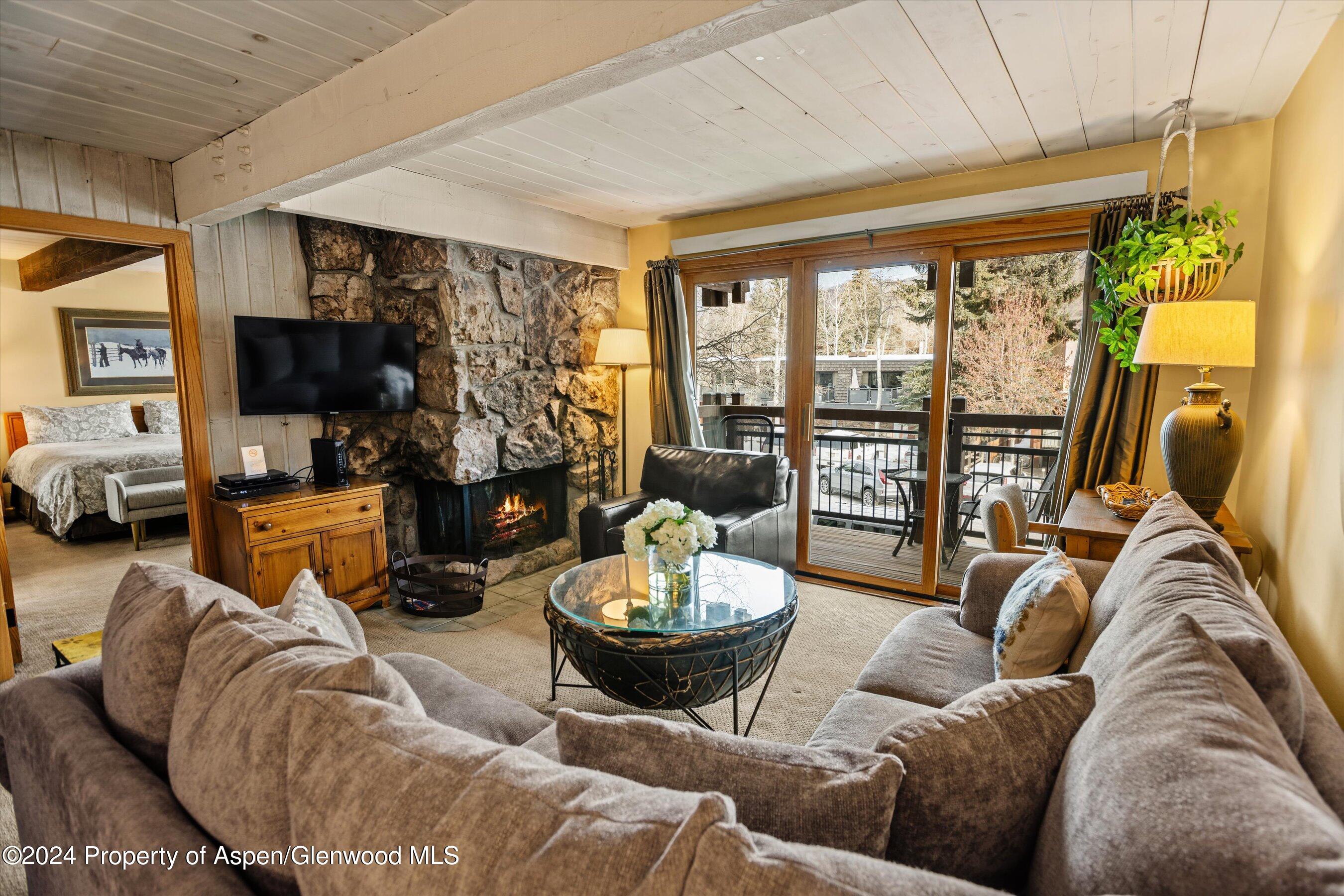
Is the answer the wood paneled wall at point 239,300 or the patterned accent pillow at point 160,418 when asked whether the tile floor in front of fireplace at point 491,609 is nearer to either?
the wood paneled wall at point 239,300

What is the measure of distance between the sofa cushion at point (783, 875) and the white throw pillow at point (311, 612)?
1.04 m

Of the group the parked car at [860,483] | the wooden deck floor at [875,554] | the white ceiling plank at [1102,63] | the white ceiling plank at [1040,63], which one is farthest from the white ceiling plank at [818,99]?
the wooden deck floor at [875,554]

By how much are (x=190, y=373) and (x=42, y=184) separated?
35.7 inches

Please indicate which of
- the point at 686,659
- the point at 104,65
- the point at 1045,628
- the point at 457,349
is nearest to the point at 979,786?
the point at 1045,628

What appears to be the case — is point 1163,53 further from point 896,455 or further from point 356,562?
point 356,562

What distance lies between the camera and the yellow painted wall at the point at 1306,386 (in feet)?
5.59

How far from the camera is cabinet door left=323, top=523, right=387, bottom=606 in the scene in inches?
134

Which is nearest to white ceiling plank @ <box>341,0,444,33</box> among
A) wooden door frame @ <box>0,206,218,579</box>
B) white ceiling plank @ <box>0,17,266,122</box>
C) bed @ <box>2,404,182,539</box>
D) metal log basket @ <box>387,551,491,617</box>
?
white ceiling plank @ <box>0,17,266,122</box>

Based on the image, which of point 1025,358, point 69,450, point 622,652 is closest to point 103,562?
point 69,450

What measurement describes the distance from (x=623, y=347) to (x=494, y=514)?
142cm

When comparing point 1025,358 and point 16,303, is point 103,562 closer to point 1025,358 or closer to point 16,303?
point 16,303

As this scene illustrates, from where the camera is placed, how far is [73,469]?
5188 millimetres

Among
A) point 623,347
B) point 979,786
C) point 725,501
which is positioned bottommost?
point 725,501

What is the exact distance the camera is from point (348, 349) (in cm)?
363
